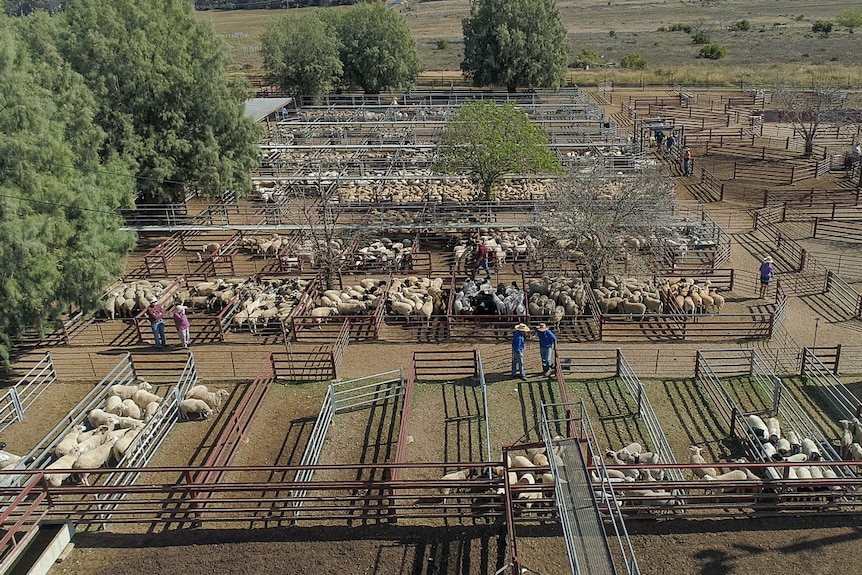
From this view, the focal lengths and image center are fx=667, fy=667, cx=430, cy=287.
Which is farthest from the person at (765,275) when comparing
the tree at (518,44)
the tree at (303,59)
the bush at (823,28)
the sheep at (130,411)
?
the bush at (823,28)

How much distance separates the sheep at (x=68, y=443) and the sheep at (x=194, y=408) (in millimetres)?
1986

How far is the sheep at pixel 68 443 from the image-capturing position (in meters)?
12.7

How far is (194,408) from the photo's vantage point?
14.2 metres

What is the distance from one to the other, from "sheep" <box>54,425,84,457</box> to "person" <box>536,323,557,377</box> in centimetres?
984

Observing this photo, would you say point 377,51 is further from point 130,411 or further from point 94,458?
point 94,458

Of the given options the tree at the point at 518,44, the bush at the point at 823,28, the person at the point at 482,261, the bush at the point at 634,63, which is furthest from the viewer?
the bush at the point at 823,28

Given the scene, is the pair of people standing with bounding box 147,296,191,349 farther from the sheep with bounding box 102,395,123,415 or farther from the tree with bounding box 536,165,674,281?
the tree with bounding box 536,165,674,281

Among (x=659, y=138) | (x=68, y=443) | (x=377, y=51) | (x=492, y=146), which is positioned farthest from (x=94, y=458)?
(x=377, y=51)

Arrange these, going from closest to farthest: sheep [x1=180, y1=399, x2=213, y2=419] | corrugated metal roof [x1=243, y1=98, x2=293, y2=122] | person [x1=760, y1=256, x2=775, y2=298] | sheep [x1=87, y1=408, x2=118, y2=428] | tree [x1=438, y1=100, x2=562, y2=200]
→ sheep [x1=87, y1=408, x2=118, y2=428]
sheep [x1=180, y1=399, x2=213, y2=419]
person [x1=760, y1=256, x2=775, y2=298]
tree [x1=438, y1=100, x2=562, y2=200]
corrugated metal roof [x1=243, y1=98, x2=293, y2=122]

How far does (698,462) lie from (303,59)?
42011mm

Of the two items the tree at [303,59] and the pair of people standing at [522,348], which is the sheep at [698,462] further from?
the tree at [303,59]

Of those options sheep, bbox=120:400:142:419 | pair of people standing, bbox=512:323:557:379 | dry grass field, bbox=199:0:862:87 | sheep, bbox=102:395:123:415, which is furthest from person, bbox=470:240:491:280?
dry grass field, bbox=199:0:862:87

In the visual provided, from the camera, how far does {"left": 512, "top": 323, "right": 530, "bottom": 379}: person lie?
1508 cm

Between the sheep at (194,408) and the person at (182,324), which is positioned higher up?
the person at (182,324)
